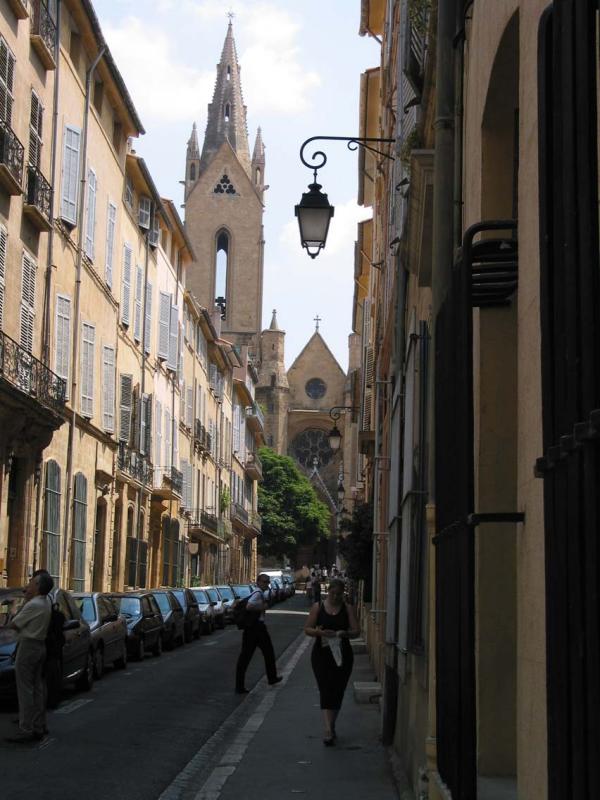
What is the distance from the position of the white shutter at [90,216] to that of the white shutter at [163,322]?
1075 cm

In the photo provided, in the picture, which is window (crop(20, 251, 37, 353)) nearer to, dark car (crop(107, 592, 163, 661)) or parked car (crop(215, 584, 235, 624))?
dark car (crop(107, 592, 163, 661))

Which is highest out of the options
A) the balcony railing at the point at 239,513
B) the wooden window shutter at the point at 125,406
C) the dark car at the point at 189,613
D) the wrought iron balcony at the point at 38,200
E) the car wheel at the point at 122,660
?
the wrought iron balcony at the point at 38,200

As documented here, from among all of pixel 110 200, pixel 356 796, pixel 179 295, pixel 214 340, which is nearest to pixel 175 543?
pixel 179 295

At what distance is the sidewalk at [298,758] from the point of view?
31.2 feet

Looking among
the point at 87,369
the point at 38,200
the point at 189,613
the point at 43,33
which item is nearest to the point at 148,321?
the point at 87,369

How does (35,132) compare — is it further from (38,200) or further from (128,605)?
(128,605)

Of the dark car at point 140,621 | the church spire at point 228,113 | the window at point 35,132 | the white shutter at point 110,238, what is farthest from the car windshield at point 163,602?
the church spire at point 228,113

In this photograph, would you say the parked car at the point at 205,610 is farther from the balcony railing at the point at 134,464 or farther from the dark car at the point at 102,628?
the dark car at the point at 102,628

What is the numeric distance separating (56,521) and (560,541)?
81.5 feet

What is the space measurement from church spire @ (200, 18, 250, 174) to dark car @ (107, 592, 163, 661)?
77525 millimetres

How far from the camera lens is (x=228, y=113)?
102 meters

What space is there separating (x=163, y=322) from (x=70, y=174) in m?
14.0

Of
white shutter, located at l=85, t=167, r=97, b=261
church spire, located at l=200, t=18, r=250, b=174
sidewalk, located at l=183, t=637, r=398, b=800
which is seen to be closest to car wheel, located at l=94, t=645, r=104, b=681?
sidewalk, located at l=183, t=637, r=398, b=800

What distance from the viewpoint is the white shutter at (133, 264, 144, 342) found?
3697 cm
